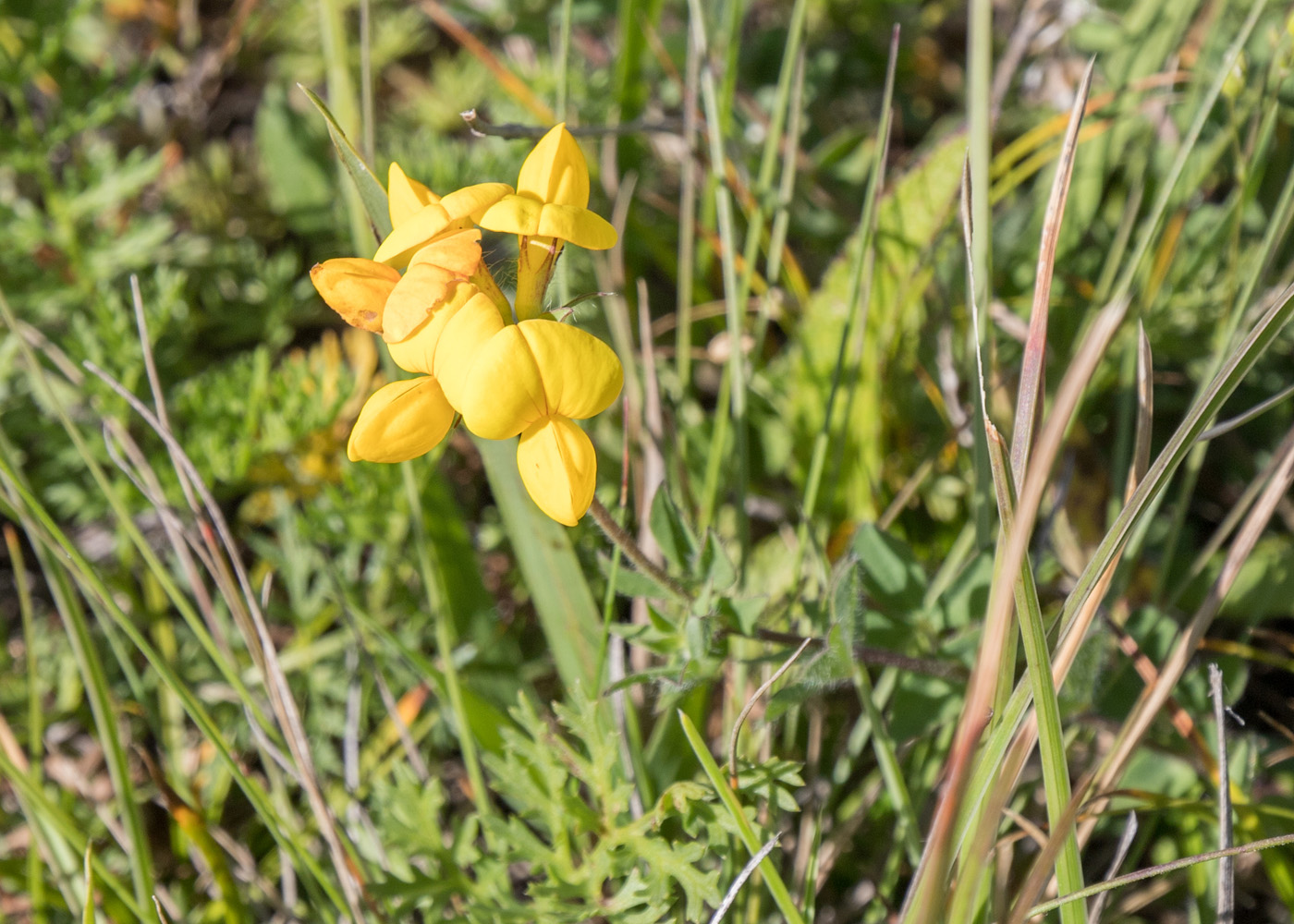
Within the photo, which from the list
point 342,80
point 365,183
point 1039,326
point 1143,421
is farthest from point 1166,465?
point 342,80

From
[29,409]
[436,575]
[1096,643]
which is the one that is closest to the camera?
[1096,643]

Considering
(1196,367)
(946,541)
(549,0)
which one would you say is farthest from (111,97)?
(1196,367)

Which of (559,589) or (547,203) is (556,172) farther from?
(559,589)

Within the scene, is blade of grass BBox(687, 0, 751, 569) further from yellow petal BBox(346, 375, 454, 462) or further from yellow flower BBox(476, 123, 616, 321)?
yellow petal BBox(346, 375, 454, 462)

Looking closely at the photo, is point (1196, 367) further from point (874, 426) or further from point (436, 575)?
point (436, 575)

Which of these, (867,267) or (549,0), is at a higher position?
(549,0)

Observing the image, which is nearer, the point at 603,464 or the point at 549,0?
the point at 603,464

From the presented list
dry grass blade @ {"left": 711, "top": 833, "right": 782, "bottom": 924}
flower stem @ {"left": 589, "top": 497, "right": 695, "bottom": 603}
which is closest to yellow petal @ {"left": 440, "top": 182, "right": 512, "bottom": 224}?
flower stem @ {"left": 589, "top": 497, "right": 695, "bottom": 603}

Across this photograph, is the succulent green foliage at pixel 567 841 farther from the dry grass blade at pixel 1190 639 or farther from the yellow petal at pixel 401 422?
the dry grass blade at pixel 1190 639
